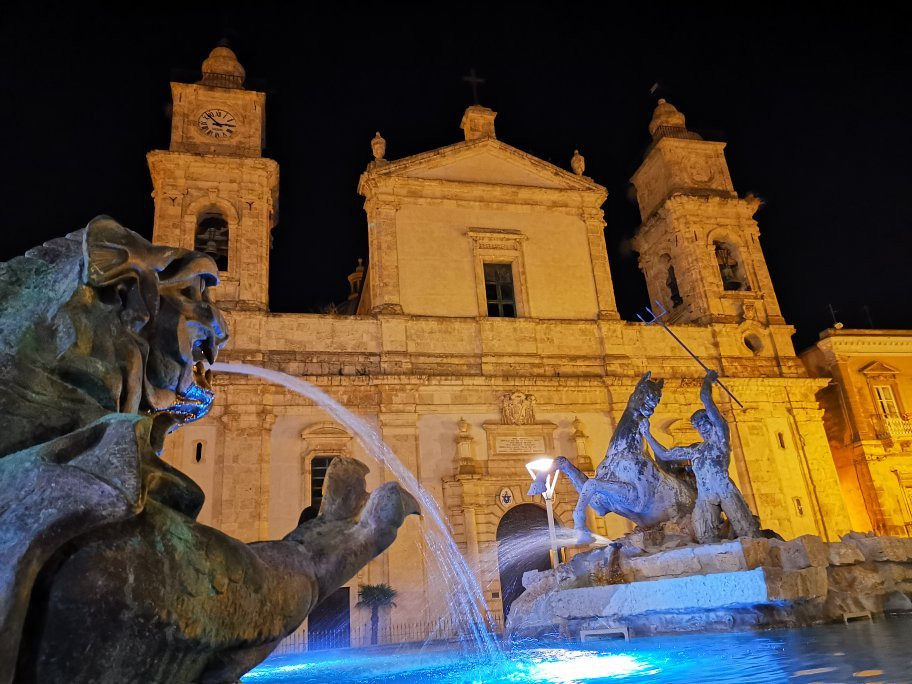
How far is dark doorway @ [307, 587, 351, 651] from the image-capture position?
12648 millimetres

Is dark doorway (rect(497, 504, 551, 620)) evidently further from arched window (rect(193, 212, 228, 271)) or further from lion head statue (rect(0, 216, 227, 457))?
lion head statue (rect(0, 216, 227, 457))

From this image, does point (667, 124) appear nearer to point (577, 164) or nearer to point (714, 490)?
point (577, 164)

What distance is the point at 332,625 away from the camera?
42.8 feet

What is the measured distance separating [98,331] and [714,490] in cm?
590

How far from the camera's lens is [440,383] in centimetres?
1532

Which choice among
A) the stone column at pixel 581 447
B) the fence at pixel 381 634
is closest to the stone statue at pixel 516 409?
the stone column at pixel 581 447

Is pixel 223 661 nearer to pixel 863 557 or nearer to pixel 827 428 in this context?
pixel 863 557

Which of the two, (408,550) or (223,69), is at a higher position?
(223,69)

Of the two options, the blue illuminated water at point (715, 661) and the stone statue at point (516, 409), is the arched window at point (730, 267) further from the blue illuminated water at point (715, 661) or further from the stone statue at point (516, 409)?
the blue illuminated water at point (715, 661)

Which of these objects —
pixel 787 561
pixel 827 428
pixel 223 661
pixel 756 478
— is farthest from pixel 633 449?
pixel 827 428

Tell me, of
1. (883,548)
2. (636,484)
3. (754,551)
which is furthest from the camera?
(636,484)

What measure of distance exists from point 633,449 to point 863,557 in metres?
2.25

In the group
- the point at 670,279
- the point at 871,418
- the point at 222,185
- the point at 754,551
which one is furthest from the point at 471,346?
the point at 871,418

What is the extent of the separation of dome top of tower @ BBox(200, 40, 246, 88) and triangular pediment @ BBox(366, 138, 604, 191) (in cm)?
503
